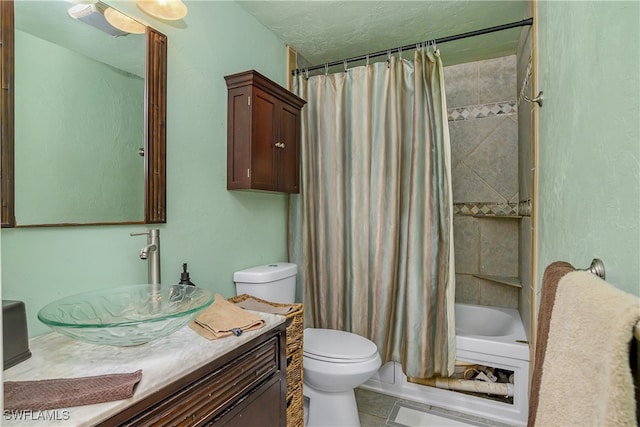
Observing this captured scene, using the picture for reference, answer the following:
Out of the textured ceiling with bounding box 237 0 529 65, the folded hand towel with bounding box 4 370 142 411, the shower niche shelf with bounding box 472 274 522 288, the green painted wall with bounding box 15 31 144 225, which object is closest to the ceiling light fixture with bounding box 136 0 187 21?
the green painted wall with bounding box 15 31 144 225

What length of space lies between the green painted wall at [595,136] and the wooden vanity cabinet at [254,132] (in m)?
1.31

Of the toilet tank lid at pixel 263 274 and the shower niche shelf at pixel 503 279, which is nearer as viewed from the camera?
the toilet tank lid at pixel 263 274

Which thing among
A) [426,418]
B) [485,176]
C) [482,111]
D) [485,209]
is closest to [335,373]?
[426,418]

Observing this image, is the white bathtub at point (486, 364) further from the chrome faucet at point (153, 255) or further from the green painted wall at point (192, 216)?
the chrome faucet at point (153, 255)

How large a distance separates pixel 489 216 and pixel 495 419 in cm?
134

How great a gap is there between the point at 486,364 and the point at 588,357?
1628mm

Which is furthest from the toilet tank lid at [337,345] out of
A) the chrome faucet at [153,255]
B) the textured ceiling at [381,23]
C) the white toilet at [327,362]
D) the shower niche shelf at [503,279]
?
the textured ceiling at [381,23]

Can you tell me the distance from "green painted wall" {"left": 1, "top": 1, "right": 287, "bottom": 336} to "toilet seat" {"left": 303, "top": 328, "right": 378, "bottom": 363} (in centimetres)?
52

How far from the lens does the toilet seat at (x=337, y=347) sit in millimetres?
1607

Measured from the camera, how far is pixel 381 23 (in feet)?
6.51

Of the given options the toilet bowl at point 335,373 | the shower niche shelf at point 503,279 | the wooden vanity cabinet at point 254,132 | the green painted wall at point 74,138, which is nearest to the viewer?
the green painted wall at point 74,138

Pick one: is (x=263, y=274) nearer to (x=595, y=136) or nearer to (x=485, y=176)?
(x=595, y=136)

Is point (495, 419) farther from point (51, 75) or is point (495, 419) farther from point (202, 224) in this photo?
point (51, 75)

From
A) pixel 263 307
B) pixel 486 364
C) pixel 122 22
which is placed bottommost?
pixel 486 364
